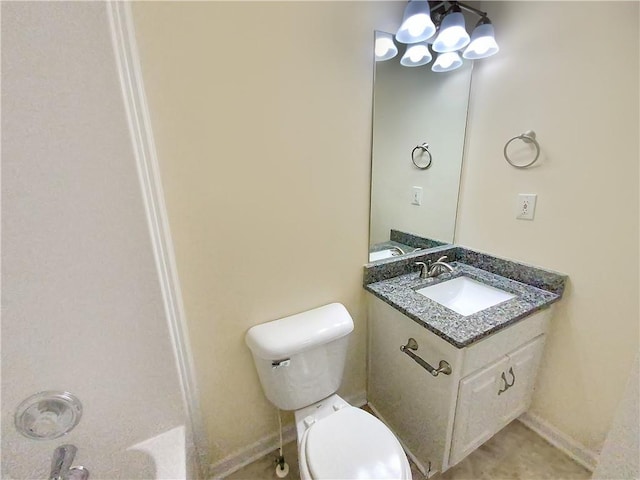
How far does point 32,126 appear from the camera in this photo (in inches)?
27.0

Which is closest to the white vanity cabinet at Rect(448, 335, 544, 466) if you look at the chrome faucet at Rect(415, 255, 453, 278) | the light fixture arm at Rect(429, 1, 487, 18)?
the chrome faucet at Rect(415, 255, 453, 278)

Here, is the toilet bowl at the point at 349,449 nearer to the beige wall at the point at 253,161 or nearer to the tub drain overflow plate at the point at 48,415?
the beige wall at the point at 253,161

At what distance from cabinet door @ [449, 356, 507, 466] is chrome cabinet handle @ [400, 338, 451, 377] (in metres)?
0.08

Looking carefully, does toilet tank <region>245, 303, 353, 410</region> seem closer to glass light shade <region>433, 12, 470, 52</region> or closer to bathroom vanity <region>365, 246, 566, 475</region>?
bathroom vanity <region>365, 246, 566, 475</region>

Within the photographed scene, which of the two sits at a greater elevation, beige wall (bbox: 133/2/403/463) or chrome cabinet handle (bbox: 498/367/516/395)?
beige wall (bbox: 133/2/403/463)

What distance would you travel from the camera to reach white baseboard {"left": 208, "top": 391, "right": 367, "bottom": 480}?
1.24 meters

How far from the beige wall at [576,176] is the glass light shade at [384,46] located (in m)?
0.53

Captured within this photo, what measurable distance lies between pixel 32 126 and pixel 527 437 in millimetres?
2287

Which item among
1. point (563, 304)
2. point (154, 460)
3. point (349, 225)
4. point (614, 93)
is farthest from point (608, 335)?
point (154, 460)

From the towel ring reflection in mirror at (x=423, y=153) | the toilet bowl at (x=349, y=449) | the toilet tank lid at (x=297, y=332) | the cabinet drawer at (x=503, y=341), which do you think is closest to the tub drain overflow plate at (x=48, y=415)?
the toilet tank lid at (x=297, y=332)

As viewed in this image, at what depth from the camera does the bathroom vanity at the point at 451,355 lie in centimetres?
104

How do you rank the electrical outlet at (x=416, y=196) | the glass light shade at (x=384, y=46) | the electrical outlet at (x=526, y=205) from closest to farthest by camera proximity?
1. the glass light shade at (x=384, y=46)
2. the electrical outlet at (x=526, y=205)
3. the electrical outlet at (x=416, y=196)

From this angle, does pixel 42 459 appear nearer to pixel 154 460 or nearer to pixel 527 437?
pixel 154 460

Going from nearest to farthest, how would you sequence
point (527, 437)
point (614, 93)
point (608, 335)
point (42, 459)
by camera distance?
point (42, 459), point (614, 93), point (608, 335), point (527, 437)
